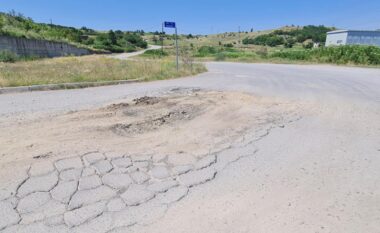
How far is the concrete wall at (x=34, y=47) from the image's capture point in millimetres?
22266

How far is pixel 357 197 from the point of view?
2.85 m

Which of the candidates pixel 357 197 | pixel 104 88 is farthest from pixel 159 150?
pixel 104 88

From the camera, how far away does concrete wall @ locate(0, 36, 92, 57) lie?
2227cm

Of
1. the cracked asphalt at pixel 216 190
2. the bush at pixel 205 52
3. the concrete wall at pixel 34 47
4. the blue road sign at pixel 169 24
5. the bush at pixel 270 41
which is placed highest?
the bush at pixel 270 41

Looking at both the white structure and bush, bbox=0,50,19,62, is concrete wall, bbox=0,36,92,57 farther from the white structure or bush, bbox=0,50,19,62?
the white structure

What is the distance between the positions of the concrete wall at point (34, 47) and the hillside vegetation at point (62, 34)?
0.79 metres

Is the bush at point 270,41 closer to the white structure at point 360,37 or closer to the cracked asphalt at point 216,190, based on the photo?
the white structure at point 360,37

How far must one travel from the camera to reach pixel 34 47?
86.2 feet

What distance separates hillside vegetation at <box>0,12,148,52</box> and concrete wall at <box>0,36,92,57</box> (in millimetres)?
785

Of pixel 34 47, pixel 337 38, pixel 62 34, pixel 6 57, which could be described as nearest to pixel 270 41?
pixel 337 38

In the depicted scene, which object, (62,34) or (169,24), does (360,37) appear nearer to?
(169,24)

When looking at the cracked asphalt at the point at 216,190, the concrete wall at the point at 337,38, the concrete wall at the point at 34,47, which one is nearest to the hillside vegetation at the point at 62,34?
the concrete wall at the point at 34,47

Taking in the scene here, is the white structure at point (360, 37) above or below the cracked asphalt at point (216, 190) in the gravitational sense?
above

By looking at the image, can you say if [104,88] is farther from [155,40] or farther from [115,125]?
[155,40]
